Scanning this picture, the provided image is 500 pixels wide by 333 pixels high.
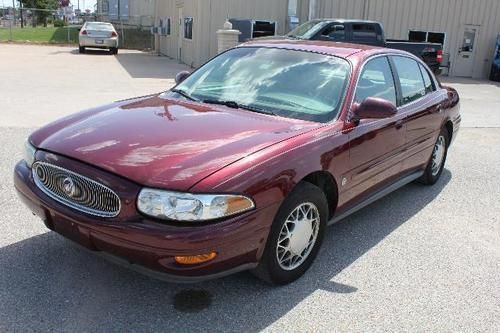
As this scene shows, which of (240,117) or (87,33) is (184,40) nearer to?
(87,33)

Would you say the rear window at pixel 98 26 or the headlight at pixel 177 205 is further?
the rear window at pixel 98 26

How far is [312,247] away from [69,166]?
1.74 meters

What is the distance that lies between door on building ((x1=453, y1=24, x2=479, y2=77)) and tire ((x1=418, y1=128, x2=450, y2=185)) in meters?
18.1

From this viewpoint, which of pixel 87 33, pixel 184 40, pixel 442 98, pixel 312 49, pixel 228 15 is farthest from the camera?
pixel 87 33

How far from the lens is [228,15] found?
62.1 ft

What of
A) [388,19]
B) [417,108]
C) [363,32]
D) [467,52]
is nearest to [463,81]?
[467,52]

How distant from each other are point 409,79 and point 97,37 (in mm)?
21887

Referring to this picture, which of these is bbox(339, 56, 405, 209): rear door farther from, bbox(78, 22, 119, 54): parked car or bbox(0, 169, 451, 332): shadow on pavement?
bbox(78, 22, 119, 54): parked car

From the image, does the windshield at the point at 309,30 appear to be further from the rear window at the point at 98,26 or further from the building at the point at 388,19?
the rear window at the point at 98,26

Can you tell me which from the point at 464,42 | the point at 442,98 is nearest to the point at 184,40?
the point at 464,42

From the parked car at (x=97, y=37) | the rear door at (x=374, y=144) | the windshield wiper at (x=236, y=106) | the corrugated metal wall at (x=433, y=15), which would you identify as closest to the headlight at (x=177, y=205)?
the windshield wiper at (x=236, y=106)

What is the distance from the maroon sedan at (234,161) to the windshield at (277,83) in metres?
0.01

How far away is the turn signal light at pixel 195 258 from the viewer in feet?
9.07

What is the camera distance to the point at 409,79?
515 cm
